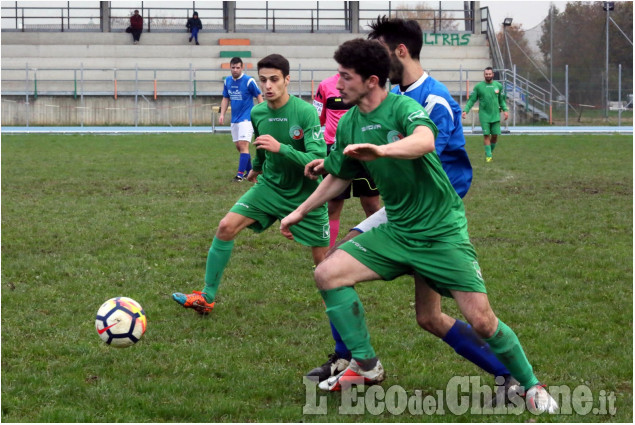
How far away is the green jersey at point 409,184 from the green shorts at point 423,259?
42mm

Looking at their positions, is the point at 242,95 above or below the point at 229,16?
below

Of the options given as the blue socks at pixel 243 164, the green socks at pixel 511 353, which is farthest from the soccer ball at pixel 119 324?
the blue socks at pixel 243 164

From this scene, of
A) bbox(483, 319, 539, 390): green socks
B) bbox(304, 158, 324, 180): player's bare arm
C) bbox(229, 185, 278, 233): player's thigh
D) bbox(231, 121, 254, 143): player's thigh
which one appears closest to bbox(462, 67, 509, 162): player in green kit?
bbox(231, 121, 254, 143): player's thigh

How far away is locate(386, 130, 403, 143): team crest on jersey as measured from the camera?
4188 millimetres

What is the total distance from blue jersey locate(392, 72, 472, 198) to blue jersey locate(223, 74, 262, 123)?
33.7 feet

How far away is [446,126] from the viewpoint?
4641 millimetres

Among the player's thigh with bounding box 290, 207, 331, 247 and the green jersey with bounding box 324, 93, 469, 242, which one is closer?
the green jersey with bounding box 324, 93, 469, 242

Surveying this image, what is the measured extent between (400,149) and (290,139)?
273cm

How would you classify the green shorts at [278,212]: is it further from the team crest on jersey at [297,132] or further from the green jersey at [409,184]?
the green jersey at [409,184]

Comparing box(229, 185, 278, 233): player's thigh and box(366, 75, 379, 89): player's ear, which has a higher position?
box(366, 75, 379, 89): player's ear

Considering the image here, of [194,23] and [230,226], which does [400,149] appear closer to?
[230,226]

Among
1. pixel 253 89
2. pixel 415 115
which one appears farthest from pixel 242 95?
pixel 415 115

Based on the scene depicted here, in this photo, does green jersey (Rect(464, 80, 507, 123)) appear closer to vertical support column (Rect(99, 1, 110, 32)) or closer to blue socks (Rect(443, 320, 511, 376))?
blue socks (Rect(443, 320, 511, 376))

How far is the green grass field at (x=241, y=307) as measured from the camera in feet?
Answer: 14.8
